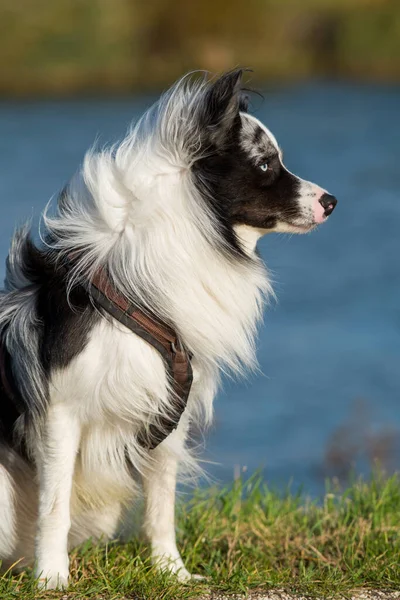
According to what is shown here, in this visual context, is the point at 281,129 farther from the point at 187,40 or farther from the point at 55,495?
the point at 55,495

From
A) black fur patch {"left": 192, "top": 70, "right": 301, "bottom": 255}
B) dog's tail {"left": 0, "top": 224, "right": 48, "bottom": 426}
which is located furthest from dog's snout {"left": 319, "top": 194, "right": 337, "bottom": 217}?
dog's tail {"left": 0, "top": 224, "right": 48, "bottom": 426}

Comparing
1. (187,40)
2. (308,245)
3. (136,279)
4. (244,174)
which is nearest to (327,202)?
(244,174)

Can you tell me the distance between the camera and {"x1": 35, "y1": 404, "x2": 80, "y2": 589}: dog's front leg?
12.5 feet

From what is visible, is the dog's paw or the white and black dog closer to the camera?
the white and black dog

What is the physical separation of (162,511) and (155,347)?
945 millimetres

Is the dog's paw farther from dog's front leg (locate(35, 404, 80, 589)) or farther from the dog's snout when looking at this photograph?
the dog's snout

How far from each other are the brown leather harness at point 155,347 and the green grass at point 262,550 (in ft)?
1.82

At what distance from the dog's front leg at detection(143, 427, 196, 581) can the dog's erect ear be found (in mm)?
1377

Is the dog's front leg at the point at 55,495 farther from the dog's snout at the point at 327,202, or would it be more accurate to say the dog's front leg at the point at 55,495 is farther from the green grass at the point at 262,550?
the dog's snout at the point at 327,202

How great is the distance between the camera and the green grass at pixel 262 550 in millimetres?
3938

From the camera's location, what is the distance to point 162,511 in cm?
436

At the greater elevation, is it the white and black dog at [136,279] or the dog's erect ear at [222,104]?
the dog's erect ear at [222,104]

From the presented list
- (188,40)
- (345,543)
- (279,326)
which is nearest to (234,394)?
(279,326)

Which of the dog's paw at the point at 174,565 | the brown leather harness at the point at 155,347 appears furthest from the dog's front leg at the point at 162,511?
the brown leather harness at the point at 155,347
